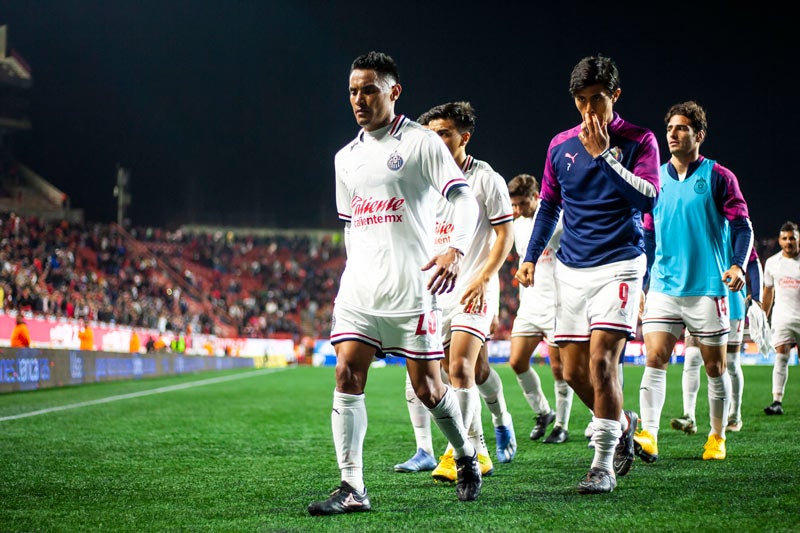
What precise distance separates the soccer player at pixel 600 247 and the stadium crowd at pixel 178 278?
72.1 feet

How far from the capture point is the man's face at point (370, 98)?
178 inches

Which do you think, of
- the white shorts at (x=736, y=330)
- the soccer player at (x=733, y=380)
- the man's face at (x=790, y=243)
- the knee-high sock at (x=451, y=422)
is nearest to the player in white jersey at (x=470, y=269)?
the knee-high sock at (x=451, y=422)

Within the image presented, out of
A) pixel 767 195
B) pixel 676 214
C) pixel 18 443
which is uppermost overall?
pixel 767 195

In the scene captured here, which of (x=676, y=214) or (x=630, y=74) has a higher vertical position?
(x=630, y=74)

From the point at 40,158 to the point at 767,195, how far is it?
50644 mm

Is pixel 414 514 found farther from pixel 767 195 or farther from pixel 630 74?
pixel 767 195

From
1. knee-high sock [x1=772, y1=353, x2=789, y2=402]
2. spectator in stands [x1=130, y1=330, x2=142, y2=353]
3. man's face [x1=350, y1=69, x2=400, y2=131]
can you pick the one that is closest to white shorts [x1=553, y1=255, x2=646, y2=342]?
man's face [x1=350, y1=69, x2=400, y2=131]

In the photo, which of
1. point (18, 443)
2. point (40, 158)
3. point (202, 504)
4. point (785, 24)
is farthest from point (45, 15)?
point (202, 504)

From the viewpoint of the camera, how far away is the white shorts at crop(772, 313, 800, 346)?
11.1m

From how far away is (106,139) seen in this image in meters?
58.4

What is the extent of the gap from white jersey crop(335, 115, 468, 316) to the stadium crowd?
A: 2194 cm

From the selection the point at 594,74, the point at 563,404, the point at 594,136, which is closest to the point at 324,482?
the point at 594,136

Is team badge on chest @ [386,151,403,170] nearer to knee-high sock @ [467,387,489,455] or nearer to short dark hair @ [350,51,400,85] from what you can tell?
short dark hair @ [350,51,400,85]

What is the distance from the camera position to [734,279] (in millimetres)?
5777
